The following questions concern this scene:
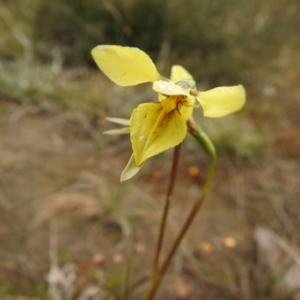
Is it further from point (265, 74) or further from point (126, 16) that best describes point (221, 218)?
point (265, 74)

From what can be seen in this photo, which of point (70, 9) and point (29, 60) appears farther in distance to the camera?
point (70, 9)

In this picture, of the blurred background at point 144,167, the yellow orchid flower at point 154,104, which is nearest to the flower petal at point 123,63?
the yellow orchid flower at point 154,104

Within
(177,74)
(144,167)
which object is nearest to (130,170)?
(177,74)

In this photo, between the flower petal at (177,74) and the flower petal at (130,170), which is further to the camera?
the flower petal at (177,74)

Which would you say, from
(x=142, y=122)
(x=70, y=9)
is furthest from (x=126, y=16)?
(x=142, y=122)

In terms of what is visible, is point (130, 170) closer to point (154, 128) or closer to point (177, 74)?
point (154, 128)

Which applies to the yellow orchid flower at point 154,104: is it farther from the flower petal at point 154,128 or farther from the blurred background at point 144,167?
the blurred background at point 144,167

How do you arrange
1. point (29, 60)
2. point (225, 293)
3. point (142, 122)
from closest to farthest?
point (142, 122) → point (225, 293) → point (29, 60)

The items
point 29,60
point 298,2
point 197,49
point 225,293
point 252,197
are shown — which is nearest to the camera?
point 225,293

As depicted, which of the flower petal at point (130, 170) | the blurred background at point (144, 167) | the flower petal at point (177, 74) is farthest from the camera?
the blurred background at point (144, 167)
